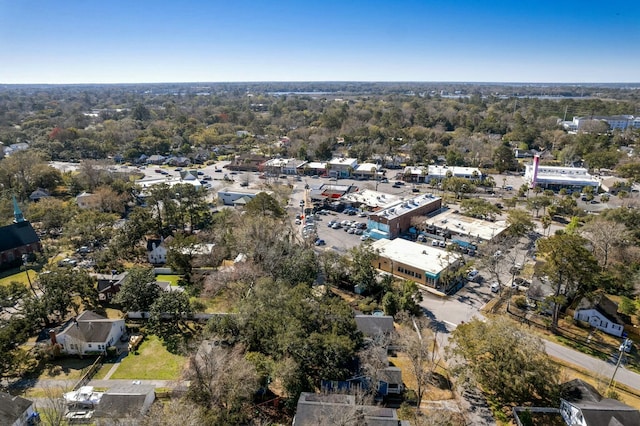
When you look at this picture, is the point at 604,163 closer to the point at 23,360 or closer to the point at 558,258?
the point at 558,258

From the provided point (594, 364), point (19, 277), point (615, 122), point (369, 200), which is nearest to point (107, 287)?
point (19, 277)

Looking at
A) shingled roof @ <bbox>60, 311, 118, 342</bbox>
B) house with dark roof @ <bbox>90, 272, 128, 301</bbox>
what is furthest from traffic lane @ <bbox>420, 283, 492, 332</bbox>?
house with dark roof @ <bbox>90, 272, 128, 301</bbox>

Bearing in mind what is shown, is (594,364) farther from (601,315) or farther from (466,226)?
(466,226)

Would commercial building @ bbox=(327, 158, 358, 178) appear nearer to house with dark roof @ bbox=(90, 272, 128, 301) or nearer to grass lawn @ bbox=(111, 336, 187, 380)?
house with dark roof @ bbox=(90, 272, 128, 301)

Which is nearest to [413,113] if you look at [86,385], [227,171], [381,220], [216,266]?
[227,171]

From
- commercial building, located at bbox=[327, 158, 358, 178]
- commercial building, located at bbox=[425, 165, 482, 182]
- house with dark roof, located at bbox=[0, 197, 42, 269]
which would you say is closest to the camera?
house with dark roof, located at bbox=[0, 197, 42, 269]

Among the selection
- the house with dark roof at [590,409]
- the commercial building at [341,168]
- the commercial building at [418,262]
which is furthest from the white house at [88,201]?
the house with dark roof at [590,409]
